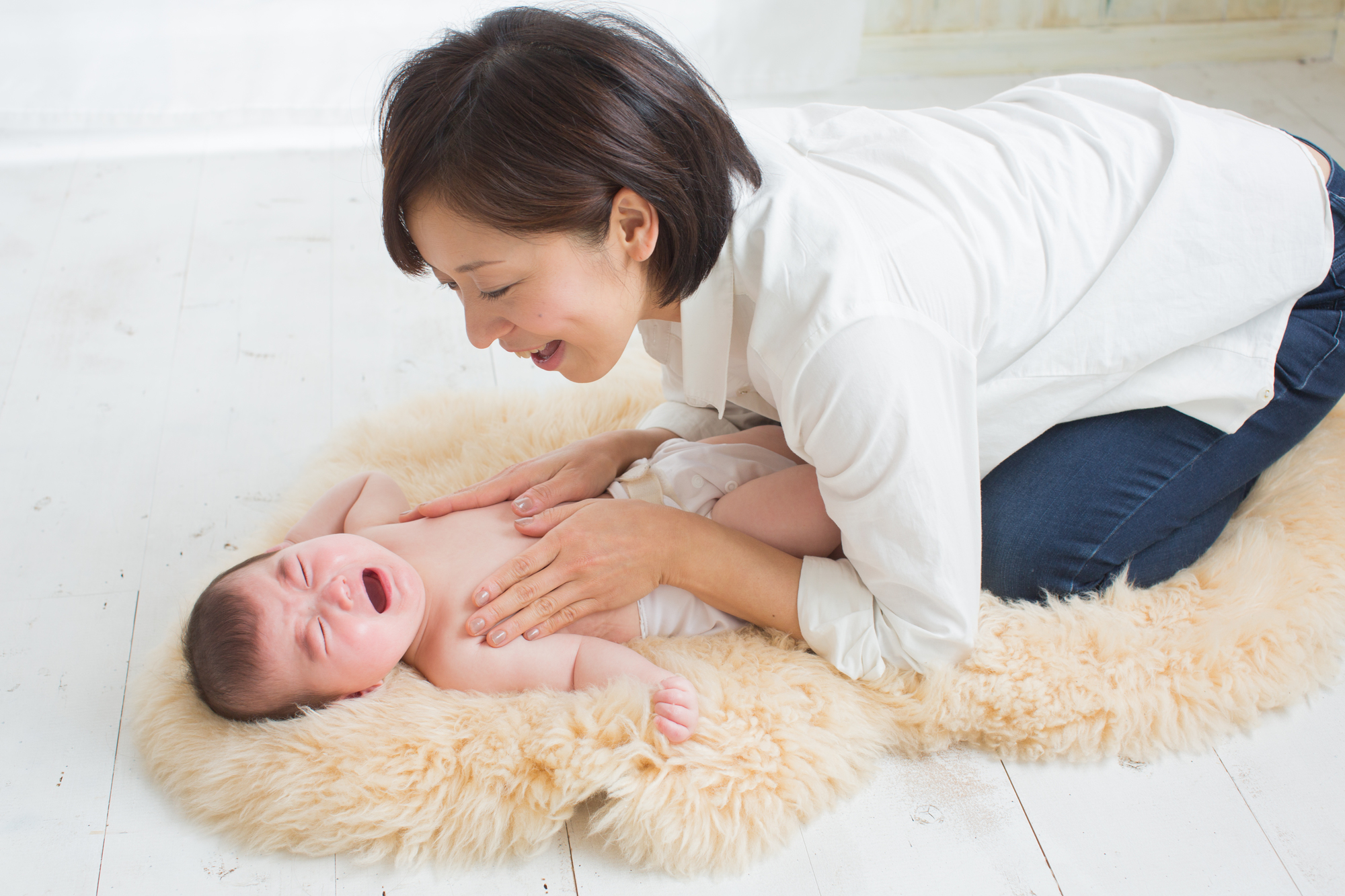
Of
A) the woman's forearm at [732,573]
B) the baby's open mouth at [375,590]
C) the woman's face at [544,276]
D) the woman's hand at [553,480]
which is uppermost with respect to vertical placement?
the woman's face at [544,276]

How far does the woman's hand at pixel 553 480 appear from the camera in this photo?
141 cm

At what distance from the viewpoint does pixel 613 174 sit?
1.01 metres

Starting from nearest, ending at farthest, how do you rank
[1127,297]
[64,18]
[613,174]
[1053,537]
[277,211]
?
[613,174] → [1127,297] → [1053,537] → [277,211] → [64,18]

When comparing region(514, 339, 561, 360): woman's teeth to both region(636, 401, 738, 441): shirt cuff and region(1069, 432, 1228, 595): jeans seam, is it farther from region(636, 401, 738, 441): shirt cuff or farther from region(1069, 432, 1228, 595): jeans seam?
region(1069, 432, 1228, 595): jeans seam

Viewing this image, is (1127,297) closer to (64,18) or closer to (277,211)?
(277,211)

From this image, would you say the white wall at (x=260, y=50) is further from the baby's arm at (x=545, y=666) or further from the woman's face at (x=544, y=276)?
the baby's arm at (x=545, y=666)

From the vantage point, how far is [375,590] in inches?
51.6

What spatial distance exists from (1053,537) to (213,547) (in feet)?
3.85

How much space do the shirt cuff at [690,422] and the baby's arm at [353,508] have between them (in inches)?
15.0

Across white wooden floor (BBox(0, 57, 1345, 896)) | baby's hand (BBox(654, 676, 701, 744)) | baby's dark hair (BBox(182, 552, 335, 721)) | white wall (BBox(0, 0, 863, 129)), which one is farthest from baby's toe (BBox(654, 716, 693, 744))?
white wall (BBox(0, 0, 863, 129))

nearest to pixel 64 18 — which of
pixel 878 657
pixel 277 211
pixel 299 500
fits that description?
pixel 277 211

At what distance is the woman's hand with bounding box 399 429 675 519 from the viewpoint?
1.41 m

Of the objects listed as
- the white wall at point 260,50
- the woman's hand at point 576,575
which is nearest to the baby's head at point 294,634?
the woman's hand at point 576,575

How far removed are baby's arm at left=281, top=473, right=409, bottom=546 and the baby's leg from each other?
1.58 ft
